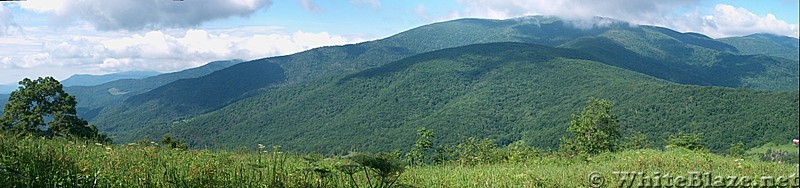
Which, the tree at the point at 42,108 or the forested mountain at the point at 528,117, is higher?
the tree at the point at 42,108

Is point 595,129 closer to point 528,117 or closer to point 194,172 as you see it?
point 194,172

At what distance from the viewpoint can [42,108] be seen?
77.0ft

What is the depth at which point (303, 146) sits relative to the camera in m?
139

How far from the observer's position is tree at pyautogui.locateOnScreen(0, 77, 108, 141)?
883 inches

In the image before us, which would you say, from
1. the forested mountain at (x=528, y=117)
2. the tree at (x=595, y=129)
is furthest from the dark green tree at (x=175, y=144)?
the forested mountain at (x=528, y=117)

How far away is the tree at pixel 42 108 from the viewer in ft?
73.6

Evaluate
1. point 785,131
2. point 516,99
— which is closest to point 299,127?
point 516,99

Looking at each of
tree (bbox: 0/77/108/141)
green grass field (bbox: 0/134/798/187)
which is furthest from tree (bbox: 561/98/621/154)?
tree (bbox: 0/77/108/141)

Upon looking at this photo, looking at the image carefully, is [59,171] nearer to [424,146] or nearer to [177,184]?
[177,184]

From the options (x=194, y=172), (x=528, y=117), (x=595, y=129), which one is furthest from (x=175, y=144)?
(x=528, y=117)

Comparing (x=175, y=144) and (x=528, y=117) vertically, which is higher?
(x=175, y=144)

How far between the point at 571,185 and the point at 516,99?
184 m

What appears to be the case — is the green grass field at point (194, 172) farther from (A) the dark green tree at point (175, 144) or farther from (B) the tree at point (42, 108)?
(B) the tree at point (42, 108)

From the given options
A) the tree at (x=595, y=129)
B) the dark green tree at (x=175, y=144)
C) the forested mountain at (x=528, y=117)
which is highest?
the dark green tree at (x=175, y=144)
